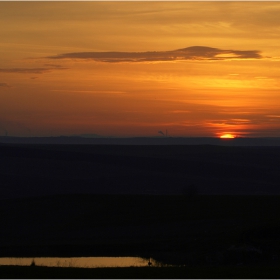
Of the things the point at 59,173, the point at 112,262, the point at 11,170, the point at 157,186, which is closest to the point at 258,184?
the point at 157,186

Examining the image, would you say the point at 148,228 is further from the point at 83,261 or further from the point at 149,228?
the point at 83,261

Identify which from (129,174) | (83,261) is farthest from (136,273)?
(129,174)

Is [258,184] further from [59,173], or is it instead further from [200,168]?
[59,173]

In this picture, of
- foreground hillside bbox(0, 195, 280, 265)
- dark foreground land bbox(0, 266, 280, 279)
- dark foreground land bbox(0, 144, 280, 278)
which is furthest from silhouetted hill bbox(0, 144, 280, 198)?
dark foreground land bbox(0, 266, 280, 279)

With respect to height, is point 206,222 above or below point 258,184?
below

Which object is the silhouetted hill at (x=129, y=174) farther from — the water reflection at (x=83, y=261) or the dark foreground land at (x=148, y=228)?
the water reflection at (x=83, y=261)

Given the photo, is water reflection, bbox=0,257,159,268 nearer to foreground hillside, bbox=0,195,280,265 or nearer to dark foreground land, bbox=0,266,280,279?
foreground hillside, bbox=0,195,280,265

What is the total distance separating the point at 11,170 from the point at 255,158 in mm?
50022

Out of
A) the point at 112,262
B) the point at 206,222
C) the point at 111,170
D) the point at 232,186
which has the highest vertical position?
the point at 111,170

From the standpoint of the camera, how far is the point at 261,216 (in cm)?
3956

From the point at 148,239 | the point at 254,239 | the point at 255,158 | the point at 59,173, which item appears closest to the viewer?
the point at 254,239

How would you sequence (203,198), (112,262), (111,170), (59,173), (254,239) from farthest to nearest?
(111,170), (59,173), (203,198), (254,239), (112,262)

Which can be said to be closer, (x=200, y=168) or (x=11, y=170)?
(x=11, y=170)

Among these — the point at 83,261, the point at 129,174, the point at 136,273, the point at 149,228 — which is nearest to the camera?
the point at 136,273
